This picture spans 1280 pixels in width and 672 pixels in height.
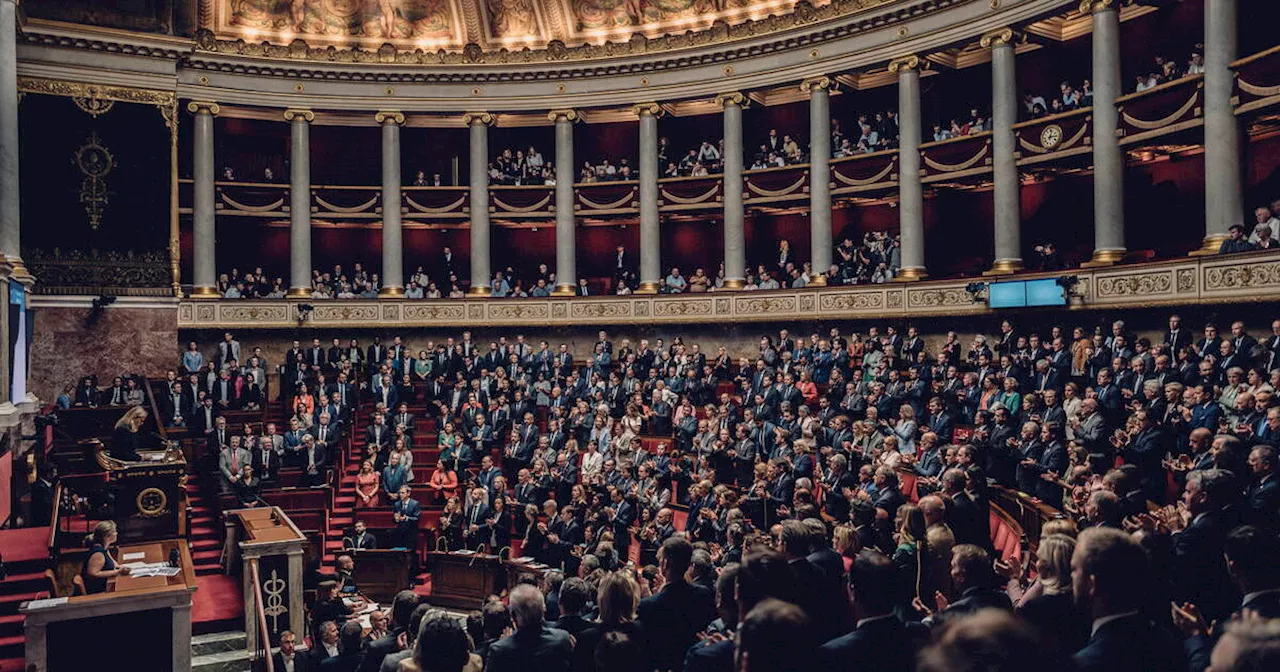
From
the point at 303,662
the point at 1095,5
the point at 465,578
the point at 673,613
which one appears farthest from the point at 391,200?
the point at 673,613

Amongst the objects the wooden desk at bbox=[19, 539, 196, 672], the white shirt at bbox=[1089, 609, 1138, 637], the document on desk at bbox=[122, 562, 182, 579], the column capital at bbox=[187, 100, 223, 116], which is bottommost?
the wooden desk at bbox=[19, 539, 196, 672]

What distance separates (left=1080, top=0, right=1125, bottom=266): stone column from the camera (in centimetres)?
1859

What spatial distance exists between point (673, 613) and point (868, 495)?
4.59 metres

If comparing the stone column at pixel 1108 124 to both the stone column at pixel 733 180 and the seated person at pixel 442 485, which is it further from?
the seated person at pixel 442 485

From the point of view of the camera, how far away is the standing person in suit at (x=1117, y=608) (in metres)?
3.29

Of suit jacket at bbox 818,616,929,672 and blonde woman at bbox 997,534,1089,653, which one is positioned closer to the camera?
suit jacket at bbox 818,616,929,672

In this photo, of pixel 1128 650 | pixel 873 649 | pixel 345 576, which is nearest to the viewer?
pixel 1128 650

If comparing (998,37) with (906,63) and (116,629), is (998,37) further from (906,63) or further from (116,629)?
(116,629)

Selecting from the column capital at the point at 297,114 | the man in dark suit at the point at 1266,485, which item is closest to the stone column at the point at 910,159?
the man in dark suit at the point at 1266,485

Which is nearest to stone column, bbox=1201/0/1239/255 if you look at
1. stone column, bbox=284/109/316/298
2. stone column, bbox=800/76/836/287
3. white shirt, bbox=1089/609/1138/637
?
stone column, bbox=800/76/836/287

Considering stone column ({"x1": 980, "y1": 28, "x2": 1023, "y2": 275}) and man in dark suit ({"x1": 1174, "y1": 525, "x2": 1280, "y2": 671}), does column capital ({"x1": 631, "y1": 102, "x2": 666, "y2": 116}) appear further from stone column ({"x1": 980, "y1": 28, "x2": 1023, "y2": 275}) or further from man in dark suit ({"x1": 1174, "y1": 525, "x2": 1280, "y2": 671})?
man in dark suit ({"x1": 1174, "y1": 525, "x2": 1280, "y2": 671})

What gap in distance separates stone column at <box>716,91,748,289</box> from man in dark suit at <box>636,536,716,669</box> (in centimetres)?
1975

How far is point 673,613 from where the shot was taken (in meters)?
5.14

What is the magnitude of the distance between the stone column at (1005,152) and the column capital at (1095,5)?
1.74m
